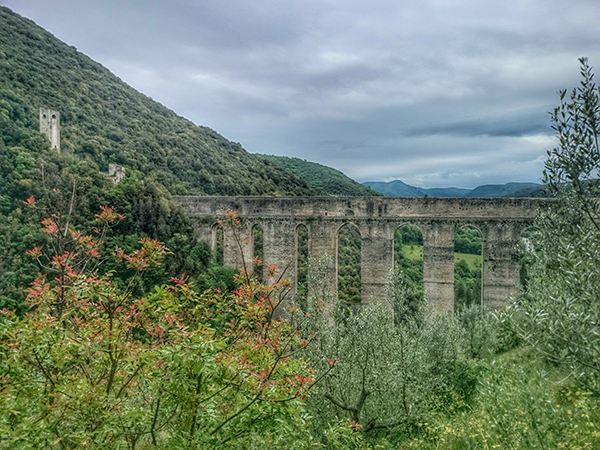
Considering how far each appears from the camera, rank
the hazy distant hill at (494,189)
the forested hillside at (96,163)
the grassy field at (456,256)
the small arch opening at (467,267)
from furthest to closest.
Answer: the hazy distant hill at (494,189)
the grassy field at (456,256)
the small arch opening at (467,267)
the forested hillside at (96,163)

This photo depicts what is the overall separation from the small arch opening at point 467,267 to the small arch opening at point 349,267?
651cm

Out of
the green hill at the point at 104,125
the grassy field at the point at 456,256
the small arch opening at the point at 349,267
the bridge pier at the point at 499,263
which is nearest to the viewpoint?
the bridge pier at the point at 499,263

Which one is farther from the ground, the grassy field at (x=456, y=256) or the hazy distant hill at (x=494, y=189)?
the hazy distant hill at (x=494, y=189)

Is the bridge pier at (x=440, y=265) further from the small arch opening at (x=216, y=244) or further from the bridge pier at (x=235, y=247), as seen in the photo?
the small arch opening at (x=216, y=244)

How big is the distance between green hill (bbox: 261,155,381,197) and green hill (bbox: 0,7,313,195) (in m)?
9.37

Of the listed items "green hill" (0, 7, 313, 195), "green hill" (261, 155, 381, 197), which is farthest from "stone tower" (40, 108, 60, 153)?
"green hill" (261, 155, 381, 197)

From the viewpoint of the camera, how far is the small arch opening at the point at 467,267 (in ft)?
82.2

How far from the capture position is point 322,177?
57969mm

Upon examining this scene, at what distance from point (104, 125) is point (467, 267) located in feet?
99.5

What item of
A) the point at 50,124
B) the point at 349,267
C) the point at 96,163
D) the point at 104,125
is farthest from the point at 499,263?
the point at 104,125

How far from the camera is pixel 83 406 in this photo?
3.39m

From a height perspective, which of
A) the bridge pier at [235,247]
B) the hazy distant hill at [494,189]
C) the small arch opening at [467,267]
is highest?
the hazy distant hill at [494,189]

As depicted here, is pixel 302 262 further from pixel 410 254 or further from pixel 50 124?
pixel 50 124

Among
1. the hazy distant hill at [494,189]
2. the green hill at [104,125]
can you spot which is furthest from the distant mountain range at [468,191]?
the green hill at [104,125]
